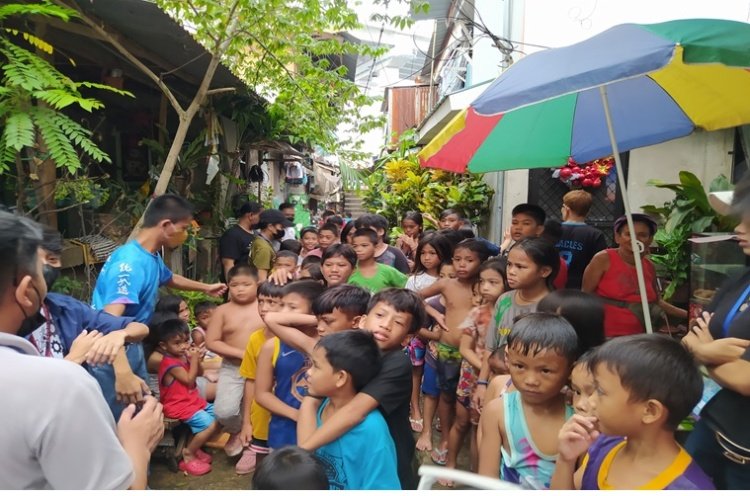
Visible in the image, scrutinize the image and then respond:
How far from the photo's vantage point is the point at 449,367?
12.0 feet

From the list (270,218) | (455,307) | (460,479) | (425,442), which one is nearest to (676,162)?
(455,307)

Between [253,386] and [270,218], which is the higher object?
[270,218]

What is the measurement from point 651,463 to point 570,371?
1.59 feet

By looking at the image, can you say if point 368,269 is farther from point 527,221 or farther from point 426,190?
point 426,190

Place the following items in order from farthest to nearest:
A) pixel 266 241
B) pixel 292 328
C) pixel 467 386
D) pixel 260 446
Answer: pixel 266 241 → pixel 467 386 → pixel 260 446 → pixel 292 328

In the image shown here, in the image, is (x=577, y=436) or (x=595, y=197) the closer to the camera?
(x=577, y=436)

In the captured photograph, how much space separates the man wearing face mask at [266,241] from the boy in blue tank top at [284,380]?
293 cm

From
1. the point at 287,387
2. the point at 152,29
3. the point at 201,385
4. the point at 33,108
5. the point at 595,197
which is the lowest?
the point at 201,385

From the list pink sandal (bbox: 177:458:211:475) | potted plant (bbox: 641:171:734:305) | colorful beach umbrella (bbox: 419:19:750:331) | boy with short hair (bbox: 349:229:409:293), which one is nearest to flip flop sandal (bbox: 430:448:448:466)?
boy with short hair (bbox: 349:229:409:293)

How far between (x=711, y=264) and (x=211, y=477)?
4429 mm

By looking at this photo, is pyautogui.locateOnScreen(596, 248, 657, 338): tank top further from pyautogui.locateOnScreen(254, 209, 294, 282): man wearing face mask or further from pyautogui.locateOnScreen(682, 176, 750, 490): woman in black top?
pyautogui.locateOnScreen(254, 209, 294, 282): man wearing face mask

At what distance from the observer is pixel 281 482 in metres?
1.55

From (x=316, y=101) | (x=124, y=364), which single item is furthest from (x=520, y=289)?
(x=316, y=101)

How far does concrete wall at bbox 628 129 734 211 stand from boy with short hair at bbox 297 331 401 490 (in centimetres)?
535
